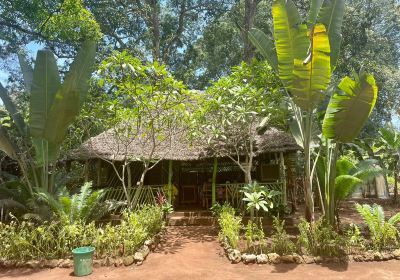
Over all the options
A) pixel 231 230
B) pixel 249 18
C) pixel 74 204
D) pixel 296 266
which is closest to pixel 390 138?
pixel 249 18

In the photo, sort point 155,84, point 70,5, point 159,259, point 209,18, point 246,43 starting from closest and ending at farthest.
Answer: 1. point 159,259
2. point 155,84
3. point 70,5
4. point 246,43
5. point 209,18

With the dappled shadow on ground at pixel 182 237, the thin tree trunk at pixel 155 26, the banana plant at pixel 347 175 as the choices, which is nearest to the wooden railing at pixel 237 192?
the dappled shadow on ground at pixel 182 237

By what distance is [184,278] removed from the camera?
5.50 meters

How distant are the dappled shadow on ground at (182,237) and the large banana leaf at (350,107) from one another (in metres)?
3.91

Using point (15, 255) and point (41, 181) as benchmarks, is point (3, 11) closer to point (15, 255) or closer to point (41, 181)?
point (41, 181)

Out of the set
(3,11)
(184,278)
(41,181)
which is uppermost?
(3,11)

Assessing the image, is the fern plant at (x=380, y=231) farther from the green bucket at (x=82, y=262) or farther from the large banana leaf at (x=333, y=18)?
the green bucket at (x=82, y=262)

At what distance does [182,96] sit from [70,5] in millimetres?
6700

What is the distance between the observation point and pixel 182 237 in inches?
325

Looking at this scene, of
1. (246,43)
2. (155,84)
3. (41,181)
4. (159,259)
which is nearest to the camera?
(159,259)

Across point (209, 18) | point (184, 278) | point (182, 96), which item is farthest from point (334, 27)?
point (209, 18)

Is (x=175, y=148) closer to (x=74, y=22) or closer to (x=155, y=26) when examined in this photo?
(x=74, y=22)

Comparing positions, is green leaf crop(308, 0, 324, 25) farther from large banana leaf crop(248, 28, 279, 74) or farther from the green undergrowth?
the green undergrowth

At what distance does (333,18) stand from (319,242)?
4.54 m
